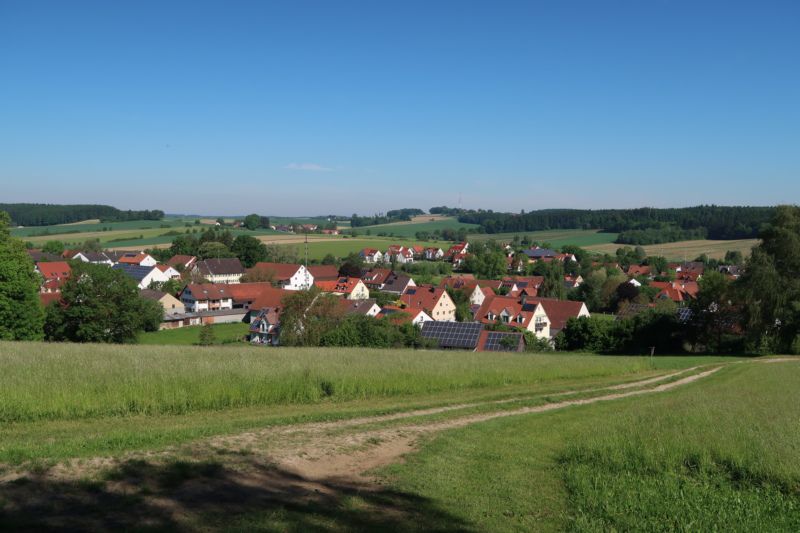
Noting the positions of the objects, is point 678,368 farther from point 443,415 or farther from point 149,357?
point 149,357

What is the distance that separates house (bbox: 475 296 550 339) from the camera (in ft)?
218

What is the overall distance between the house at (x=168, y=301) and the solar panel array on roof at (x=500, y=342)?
1570 inches

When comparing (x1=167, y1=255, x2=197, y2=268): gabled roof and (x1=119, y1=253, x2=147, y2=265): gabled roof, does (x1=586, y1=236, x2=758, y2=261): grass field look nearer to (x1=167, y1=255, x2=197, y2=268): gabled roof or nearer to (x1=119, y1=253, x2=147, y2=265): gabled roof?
(x1=167, y1=255, x2=197, y2=268): gabled roof

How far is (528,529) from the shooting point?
25.5ft

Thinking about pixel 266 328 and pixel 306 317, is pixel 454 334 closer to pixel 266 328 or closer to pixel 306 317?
pixel 306 317

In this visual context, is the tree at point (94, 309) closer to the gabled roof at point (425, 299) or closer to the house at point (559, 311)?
the gabled roof at point (425, 299)

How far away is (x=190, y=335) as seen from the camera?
59.7 m

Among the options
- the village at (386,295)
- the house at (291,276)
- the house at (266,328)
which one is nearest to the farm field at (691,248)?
the village at (386,295)

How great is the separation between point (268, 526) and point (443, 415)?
8.91 m

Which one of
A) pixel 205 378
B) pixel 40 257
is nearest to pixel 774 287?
pixel 205 378

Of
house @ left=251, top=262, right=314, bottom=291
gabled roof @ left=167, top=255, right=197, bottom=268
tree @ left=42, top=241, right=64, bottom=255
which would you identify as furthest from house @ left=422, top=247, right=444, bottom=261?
tree @ left=42, top=241, right=64, bottom=255

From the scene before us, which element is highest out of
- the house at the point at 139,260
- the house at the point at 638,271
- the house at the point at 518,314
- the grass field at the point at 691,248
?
the grass field at the point at 691,248

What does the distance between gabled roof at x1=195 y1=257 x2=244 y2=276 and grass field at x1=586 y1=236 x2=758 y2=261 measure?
97109mm

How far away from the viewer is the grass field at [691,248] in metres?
141
